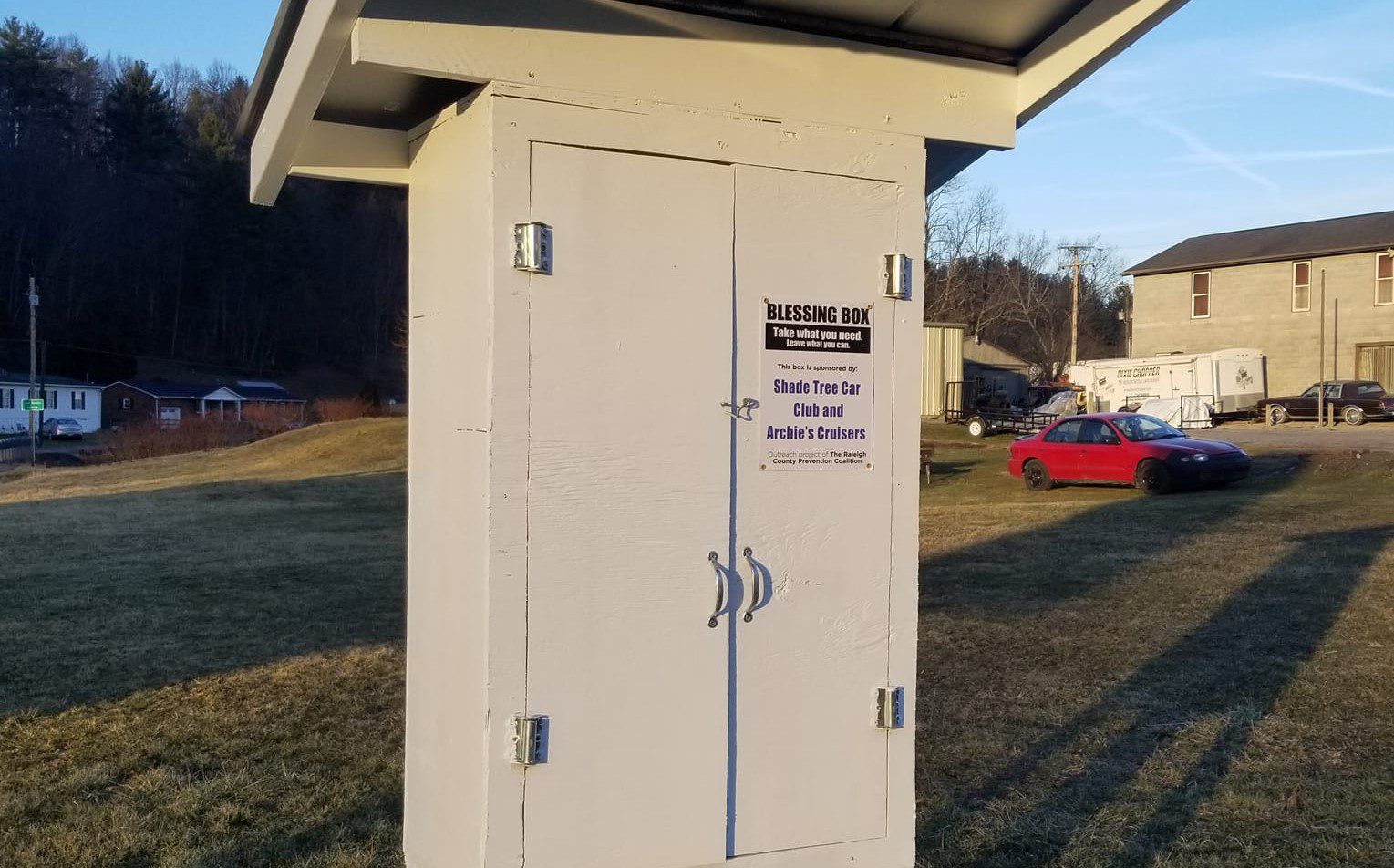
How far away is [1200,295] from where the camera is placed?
47719 mm

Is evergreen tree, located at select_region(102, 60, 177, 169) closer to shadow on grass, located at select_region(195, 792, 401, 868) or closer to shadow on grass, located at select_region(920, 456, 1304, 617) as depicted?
shadow on grass, located at select_region(920, 456, 1304, 617)

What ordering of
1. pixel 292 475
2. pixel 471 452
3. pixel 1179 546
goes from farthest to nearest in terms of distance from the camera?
pixel 292 475 → pixel 1179 546 → pixel 471 452

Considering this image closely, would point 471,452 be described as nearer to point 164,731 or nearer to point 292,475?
point 164,731

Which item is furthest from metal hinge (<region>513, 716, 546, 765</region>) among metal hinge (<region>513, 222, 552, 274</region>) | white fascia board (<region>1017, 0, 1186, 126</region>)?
white fascia board (<region>1017, 0, 1186, 126</region>)

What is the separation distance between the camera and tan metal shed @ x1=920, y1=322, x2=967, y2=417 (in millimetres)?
44281

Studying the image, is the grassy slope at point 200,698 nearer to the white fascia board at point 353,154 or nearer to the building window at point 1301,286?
the white fascia board at point 353,154

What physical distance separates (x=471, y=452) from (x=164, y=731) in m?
4.03

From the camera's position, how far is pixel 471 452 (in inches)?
140

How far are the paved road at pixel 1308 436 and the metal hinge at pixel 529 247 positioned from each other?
2172 cm

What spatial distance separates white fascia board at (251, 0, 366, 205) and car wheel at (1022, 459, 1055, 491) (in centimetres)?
1800

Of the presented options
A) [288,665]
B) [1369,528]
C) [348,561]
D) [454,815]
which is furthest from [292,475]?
[454,815]

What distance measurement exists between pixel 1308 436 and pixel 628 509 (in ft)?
90.3

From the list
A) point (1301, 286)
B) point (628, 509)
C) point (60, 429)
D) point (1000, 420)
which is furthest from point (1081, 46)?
point (60, 429)

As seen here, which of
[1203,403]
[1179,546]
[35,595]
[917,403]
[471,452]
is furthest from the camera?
[1203,403]
